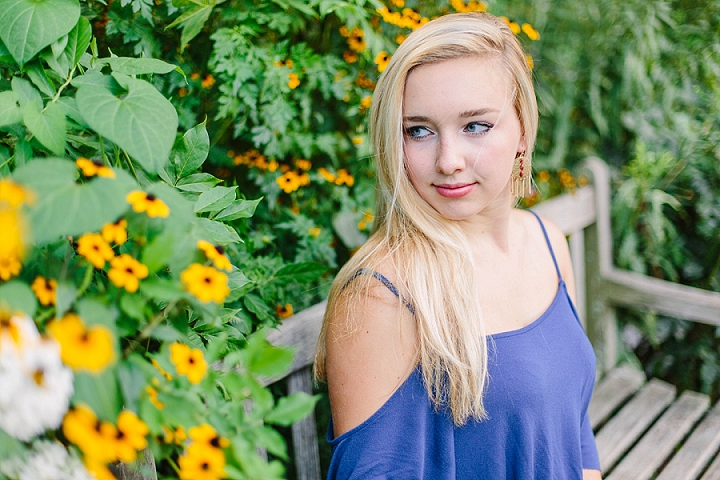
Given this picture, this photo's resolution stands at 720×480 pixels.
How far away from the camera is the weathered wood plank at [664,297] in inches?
80.8

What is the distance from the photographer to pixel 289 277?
130cm

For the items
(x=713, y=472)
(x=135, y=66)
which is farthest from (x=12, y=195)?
(x=713, y=472)

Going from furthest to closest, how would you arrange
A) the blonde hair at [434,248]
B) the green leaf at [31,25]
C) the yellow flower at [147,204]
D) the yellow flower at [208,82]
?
the yellow flower at [208,82]
the blonde hair at [434,248]
the green leaf at [31,25]
the yellow flower at [147,204]

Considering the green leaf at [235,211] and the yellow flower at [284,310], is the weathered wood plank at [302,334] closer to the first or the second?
the yellow flower at [284,310]

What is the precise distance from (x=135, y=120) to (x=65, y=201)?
163 millimetres

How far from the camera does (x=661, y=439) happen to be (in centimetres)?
187

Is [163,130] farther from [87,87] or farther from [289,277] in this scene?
[289,277]

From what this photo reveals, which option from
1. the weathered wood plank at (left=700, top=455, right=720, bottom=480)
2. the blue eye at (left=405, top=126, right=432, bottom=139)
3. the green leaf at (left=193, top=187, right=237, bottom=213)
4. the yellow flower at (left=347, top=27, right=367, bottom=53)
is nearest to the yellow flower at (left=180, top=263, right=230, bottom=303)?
the green leaf at (left=193, top=187, right=237, bottom=213)

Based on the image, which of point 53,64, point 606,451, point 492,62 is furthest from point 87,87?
point 606,451

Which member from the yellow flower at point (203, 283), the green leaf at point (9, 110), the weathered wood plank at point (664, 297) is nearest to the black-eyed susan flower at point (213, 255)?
the yellow flower at point (203, 283)

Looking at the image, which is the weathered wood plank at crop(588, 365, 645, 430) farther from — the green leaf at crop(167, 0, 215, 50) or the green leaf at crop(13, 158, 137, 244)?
the green leaf at crop(13, 158, 137, 244)

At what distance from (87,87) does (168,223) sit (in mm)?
227

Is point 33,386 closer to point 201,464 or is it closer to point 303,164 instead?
point 201,464

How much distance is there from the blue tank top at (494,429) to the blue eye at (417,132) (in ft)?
0.96
